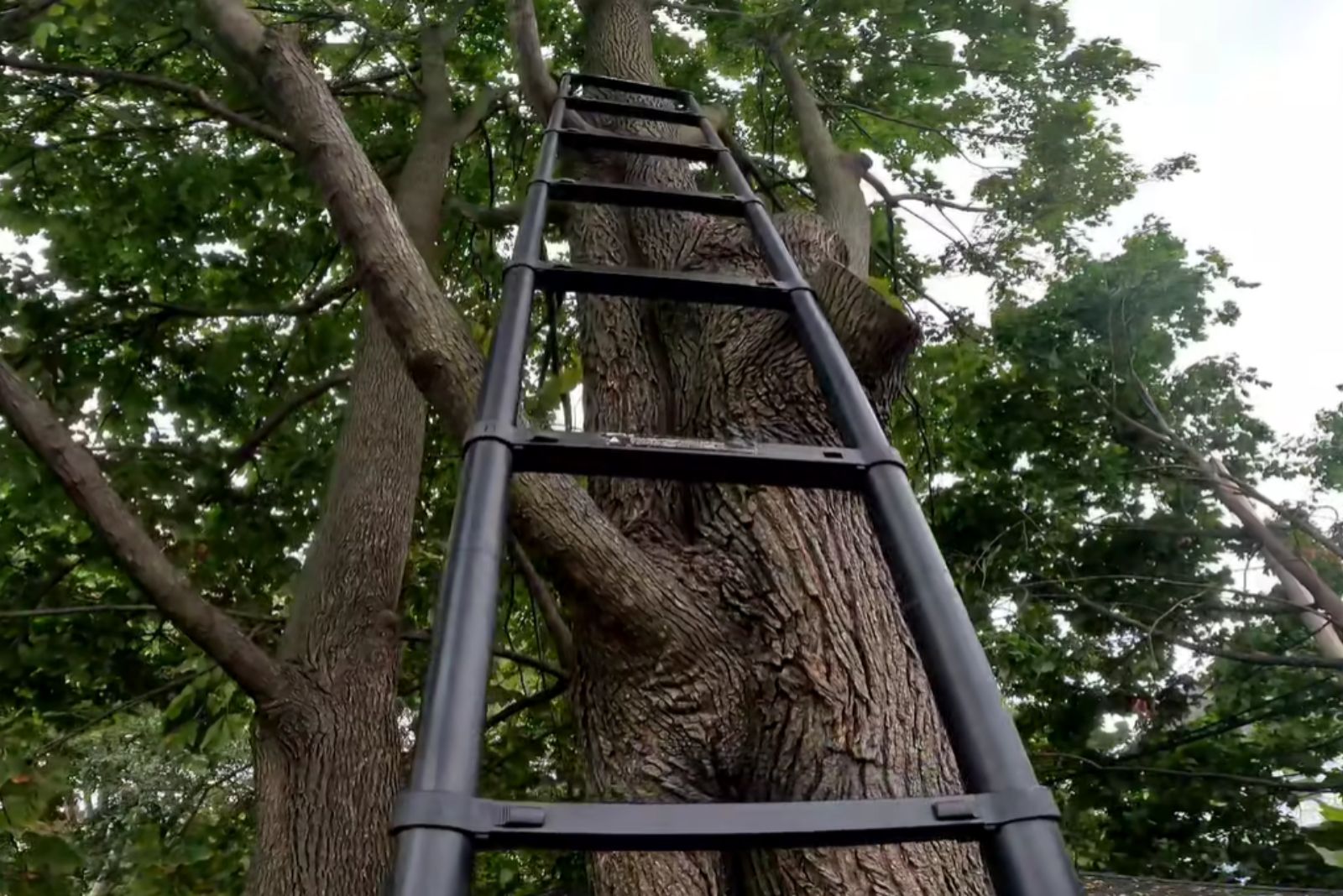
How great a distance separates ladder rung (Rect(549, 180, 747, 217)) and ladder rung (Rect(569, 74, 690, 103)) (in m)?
1.40

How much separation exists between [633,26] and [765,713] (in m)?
3.74

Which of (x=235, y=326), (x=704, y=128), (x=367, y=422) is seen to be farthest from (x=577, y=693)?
(x=235, y=326)

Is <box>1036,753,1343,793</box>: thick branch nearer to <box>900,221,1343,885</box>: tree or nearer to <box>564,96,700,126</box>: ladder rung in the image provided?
<box>900,221,1343,885</box>: tree

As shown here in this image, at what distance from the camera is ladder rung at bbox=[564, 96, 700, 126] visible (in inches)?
128

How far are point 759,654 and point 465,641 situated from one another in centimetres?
99

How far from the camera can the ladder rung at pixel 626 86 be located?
370 cm

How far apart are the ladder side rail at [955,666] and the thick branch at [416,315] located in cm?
60

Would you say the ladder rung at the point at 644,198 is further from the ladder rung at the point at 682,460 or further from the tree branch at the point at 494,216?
the tree branch at the point at 494,216

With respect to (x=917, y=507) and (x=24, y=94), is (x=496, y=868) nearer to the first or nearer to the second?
(x=917, y=507)

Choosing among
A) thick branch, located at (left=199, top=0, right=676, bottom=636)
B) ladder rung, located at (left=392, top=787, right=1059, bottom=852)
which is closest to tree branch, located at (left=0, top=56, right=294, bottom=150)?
thick branch, located at (left=199, top=0, right=676, bottom=636)

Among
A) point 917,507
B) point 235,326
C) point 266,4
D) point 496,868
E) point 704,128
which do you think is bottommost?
point 917,507

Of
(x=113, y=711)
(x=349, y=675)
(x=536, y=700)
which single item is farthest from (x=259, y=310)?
(x=536, y=700)

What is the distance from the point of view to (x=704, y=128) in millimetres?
3217

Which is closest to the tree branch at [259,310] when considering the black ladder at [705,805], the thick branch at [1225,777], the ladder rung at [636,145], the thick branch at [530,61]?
the thick branch at [530,61]
